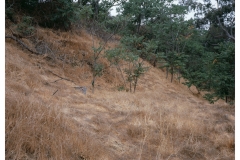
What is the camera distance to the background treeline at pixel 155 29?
23.8 ft

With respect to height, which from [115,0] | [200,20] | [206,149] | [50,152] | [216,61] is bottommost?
[206,149]

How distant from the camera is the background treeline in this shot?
7.25 meters

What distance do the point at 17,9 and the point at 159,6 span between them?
39.2 ft

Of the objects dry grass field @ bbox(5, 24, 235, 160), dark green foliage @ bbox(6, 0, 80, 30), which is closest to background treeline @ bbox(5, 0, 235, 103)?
dark green foliage @ bbox(6, 0, 80, 30)

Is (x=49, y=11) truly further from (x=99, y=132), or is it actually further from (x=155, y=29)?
(x=155, y=29)

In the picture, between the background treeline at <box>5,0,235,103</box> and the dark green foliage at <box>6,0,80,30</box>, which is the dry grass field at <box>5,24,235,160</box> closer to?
the background treeline at <box>5,0,235,103</box>

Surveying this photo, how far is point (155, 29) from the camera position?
620 inches

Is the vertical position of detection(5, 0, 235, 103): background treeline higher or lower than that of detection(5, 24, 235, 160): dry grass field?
higher

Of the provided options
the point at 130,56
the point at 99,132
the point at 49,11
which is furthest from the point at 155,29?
the point at 99,132

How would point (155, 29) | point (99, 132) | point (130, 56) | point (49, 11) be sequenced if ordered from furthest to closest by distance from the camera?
1. point (155, 29)
2. point (49, 11)
3. point (130, 56)
4. point (99, 132)

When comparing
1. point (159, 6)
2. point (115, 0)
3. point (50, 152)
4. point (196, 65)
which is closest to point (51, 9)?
point (115, 0)

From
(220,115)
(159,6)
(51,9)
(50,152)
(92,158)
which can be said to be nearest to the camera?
(50,152)

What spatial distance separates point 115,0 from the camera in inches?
260

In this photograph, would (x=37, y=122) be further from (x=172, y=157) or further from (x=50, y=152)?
(x=172, y=157)
